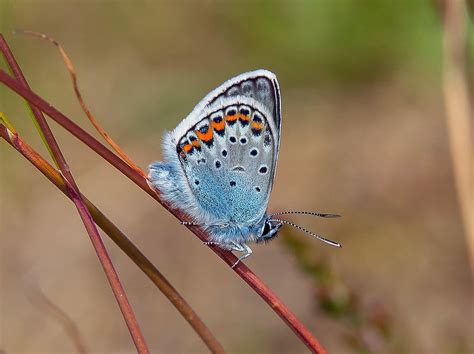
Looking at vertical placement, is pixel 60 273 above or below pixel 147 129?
below

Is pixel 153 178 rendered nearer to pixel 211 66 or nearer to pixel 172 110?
pixel 172 110

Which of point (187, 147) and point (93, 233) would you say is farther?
point (187, 147)

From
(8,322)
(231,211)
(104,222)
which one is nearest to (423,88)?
(8,322)

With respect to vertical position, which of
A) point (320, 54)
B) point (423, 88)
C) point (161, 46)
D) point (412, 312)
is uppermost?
point (161, 46)

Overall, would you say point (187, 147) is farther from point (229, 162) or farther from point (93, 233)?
point (93, 233)

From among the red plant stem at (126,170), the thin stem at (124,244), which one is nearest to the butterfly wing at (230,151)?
the red plant stem at (126,170)

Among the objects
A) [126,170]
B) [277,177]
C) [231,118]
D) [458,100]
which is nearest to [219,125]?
[231,118]
